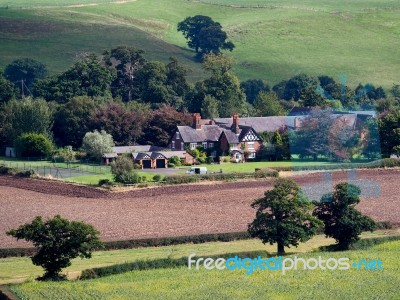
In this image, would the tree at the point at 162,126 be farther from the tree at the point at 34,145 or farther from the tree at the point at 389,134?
the tree at the point at 389,134

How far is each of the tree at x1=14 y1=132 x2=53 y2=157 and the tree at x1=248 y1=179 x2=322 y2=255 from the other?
3553 centimetres

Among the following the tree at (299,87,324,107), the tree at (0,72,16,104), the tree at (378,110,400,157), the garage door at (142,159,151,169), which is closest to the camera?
the garage door at (142,159,151,169)

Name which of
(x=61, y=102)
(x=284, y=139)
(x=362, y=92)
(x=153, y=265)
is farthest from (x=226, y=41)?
(x=153, y=265)

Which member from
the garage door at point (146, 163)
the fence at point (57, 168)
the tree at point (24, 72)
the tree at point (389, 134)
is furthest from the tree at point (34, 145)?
the tree at point (24, 72)

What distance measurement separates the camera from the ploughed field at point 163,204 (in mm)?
61812

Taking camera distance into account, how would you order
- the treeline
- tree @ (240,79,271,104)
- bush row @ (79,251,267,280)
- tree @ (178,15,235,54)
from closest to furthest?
1. bush row @ (79,251,267,280)
2. the treeline
3. tree @ (240,79,271,104)
4. tree @ (178,15,235,54)

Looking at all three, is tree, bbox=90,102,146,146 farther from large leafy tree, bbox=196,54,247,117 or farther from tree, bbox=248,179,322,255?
tree, bbox=248,179,322,255

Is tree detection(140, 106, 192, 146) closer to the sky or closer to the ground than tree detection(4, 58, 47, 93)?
closer to the ground

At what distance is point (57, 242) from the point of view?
49875mm

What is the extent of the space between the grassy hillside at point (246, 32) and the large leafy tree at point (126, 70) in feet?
42.8

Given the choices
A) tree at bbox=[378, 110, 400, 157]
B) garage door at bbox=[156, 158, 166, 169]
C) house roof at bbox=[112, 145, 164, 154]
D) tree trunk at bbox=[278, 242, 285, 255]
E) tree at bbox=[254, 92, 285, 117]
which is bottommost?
tree trunk at bbox=[278, 242, 285, 255]

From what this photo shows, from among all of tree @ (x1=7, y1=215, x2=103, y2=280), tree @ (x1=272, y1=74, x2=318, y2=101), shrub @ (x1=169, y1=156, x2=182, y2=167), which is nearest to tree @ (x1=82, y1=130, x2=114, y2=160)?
shrub @ (x1=169, y1=156, x2=182, y2=167)

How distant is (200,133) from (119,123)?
6789 mm

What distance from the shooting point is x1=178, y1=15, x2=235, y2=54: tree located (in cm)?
13850
